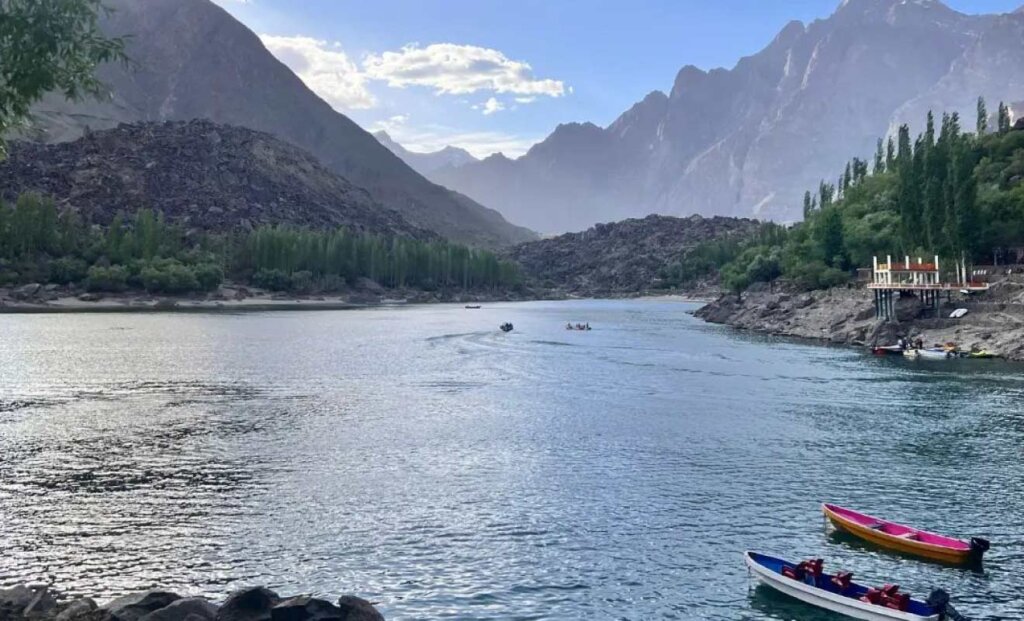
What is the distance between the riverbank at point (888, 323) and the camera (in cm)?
9931

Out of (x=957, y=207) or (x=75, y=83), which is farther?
(x=957, y=207)

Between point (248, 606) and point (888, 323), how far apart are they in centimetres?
11041

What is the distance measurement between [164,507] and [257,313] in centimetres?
15225

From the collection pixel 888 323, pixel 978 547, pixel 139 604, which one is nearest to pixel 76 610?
pixel 139 604

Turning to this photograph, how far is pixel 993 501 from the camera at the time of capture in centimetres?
3828

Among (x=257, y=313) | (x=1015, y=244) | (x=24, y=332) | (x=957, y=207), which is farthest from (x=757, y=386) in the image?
(x=257, y=313)

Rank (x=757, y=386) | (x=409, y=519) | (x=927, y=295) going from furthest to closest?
(x=927, y=295) < (x=757, y=386) < (x=409, y=519)

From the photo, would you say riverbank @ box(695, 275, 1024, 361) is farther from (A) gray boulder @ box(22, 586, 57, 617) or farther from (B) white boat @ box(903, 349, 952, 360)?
(A) gray boulder @ box(22, 586, 57, 617)

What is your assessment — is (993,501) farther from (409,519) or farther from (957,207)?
(957,207)

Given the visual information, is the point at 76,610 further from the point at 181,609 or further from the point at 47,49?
the point at 47,49

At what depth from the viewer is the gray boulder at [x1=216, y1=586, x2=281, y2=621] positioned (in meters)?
21.1

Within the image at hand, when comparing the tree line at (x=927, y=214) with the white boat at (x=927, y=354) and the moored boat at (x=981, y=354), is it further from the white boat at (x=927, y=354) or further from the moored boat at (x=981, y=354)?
the white boat at (x=927, y=354)

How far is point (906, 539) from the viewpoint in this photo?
3170 centimetres

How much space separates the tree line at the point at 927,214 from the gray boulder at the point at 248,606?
122966 millimetres
